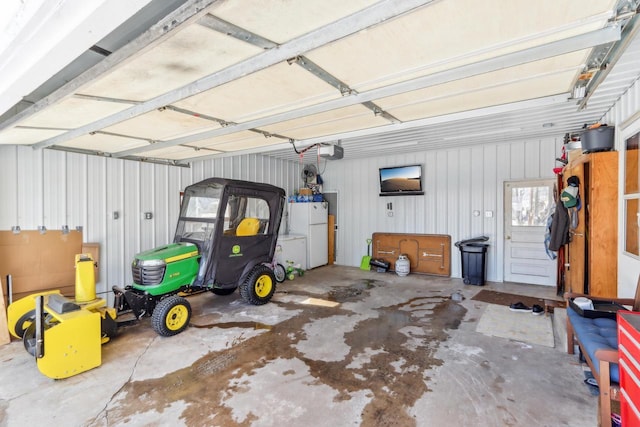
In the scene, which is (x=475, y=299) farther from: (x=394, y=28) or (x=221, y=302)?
(x=394, y=28)

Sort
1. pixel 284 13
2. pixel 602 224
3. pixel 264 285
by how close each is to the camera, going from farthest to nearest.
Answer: pixel 264 285
pixel 602 224
pixel 284 13

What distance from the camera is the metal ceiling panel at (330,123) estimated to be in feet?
9.37

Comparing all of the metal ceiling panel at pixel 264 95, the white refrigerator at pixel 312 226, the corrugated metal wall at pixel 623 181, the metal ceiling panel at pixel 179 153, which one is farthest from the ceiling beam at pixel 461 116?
the white refrigerator at pixel 312 226

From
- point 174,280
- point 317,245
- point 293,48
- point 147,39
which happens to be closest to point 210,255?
point 174,280

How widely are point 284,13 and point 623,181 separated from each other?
4011mm

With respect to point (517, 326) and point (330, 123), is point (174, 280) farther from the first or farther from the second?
point (517, 326)

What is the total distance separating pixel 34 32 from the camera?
1.34m

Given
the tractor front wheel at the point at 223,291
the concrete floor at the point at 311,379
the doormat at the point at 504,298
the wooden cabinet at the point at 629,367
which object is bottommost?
the concrete floor at the point at 311,379

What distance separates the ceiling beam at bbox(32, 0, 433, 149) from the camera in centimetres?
133

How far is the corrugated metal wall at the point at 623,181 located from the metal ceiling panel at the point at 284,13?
338 cm

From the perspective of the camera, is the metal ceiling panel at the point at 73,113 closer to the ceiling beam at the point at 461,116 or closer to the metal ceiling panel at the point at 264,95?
the metal ceiling panel at the point at 264,95

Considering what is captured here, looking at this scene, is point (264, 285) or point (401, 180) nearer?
point (264, 285)

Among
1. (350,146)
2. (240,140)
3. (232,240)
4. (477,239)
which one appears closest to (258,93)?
(240,140)

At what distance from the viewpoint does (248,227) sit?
14.9 feet
